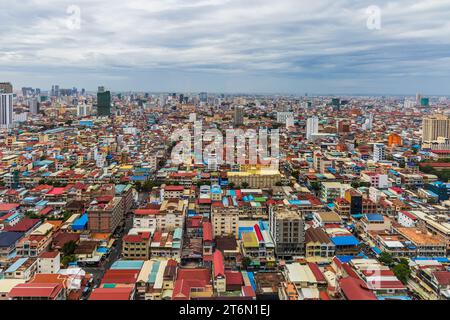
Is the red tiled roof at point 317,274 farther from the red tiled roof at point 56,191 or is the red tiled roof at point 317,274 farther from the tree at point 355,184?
the red tiled roof at point 56,191

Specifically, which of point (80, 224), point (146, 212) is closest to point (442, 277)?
point (146, 212)

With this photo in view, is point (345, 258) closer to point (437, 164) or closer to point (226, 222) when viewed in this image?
point (226, 222)

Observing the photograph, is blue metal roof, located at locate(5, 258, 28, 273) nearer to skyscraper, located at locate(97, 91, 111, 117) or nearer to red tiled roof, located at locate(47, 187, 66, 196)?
red tiled roof, located at locate(47, 187, 66, 196)

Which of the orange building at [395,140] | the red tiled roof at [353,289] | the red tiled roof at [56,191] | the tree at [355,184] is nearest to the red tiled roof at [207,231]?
the red tiled roof at [353,289]

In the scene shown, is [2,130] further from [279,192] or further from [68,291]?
[68,291]

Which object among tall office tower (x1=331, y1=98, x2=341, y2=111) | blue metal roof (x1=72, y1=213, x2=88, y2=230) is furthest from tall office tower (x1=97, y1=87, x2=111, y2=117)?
blue metal roof (x1=72, y1=213, x2=88, y2=230)
